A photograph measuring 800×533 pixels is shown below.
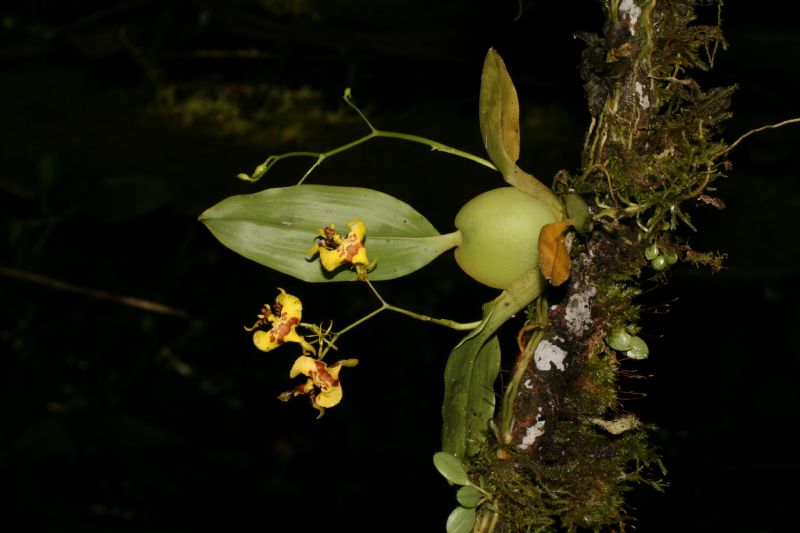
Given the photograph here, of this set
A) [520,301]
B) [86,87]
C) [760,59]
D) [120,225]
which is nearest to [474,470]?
[520,301]

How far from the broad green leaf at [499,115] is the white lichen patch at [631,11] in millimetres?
81

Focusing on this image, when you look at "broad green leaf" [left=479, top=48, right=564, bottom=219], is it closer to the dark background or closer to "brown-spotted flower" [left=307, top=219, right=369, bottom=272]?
"brown-spotted flower" [left=307, top=219, right=369, bottom=272]

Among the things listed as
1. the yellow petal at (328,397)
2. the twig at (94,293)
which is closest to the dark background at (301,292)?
the twig at (94,293)

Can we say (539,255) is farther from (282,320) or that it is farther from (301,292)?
(301,292)

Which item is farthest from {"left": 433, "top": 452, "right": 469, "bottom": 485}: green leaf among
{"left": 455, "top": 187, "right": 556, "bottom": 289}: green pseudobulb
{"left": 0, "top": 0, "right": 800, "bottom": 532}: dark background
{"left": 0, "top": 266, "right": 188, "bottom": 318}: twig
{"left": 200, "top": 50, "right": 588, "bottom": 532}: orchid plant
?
{"left": 0, "top": 266, "right": 188, "bottom": 318}: twig

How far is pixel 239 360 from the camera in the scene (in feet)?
5.27

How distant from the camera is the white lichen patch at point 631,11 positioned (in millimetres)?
523

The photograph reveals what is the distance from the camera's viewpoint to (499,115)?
0.54 metres

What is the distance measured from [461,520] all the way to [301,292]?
2.98ft

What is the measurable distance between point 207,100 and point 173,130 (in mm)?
161

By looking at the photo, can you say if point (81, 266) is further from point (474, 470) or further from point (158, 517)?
point (474, 470)

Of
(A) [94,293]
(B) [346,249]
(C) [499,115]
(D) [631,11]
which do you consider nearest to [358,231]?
(B) [346,249]

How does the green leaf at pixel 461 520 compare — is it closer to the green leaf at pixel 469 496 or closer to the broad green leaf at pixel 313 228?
the green leaf at pixel 469 496

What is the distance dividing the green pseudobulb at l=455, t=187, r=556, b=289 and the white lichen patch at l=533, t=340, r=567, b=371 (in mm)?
52
